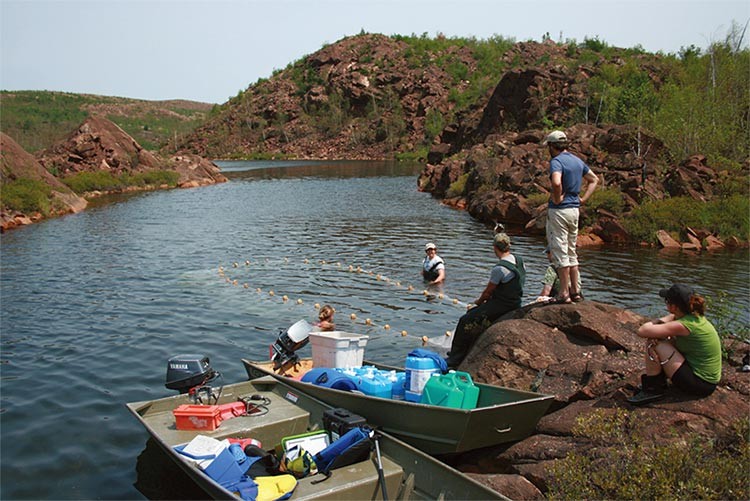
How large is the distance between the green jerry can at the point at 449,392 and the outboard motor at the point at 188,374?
3.30 m

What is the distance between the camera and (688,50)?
230 ft

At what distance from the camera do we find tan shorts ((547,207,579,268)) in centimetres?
1026

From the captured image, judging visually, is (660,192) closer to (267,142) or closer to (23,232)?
(23,232)

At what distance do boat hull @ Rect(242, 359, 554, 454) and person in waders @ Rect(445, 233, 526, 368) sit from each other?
2475 millimetres

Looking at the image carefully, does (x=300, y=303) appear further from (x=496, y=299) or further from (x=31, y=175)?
(x=31, y=175)

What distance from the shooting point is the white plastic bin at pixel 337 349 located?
34.2 feet

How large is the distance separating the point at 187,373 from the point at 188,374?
2cm

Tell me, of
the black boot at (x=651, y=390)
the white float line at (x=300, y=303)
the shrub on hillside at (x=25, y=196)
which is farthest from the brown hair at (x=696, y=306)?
the shrub on hillside at (x=25, y=196)

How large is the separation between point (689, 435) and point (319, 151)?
119 meters

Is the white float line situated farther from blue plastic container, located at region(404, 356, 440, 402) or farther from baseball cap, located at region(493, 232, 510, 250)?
blue plastic container, located at region(404, 356, 440, 402)

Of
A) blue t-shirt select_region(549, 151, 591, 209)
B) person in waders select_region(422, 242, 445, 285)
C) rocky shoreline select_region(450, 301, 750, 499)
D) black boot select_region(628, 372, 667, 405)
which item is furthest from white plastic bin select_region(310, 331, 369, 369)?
person in waders select_region(422, 242, 445, 285)

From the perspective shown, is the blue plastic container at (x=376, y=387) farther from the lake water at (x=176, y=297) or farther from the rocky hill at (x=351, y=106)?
the rocky hill at (x=351, y=106)

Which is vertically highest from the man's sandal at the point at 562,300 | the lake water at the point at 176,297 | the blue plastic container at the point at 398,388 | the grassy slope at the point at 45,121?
the grassy slope at the point at 45,121

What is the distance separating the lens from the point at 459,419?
7848mm
